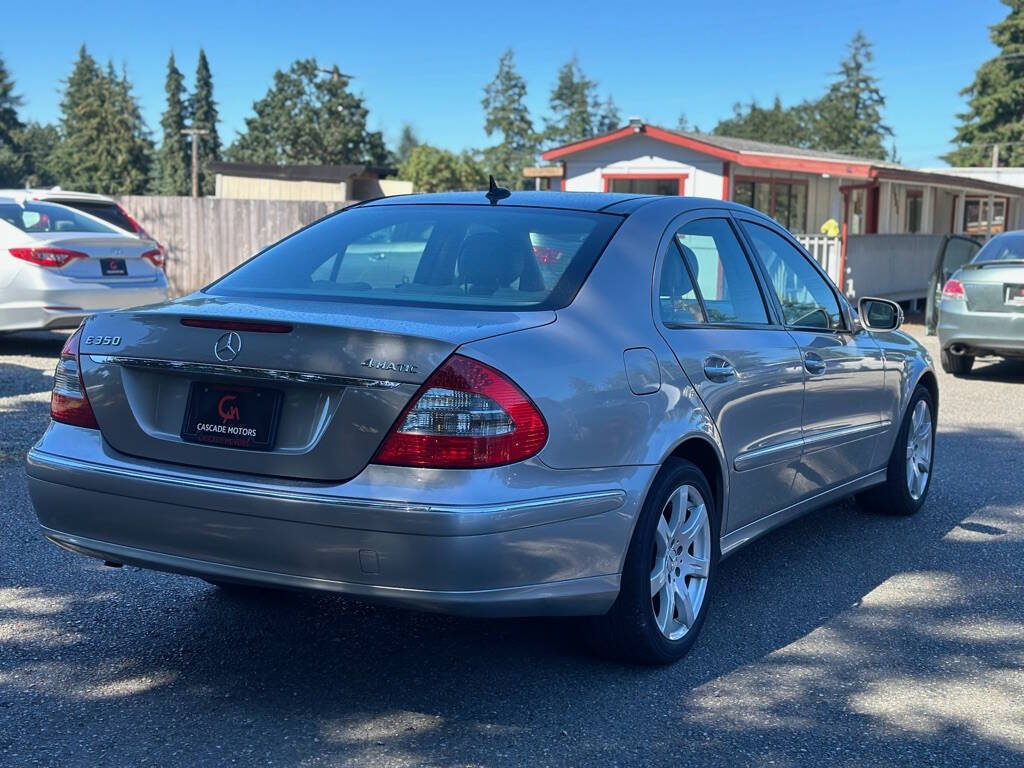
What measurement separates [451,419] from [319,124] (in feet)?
262

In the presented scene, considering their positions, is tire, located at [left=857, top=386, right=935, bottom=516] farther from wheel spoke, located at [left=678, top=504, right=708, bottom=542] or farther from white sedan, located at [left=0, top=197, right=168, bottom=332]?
white sedan, located at [left=0, top=197, right=168, bottom=332]

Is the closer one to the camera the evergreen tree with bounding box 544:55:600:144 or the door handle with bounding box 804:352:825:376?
the door handle with bounding box 804:352:825:376

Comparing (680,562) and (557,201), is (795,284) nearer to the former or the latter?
(557,201)

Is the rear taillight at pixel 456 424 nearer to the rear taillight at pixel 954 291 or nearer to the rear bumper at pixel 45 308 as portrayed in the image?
the rear bumper at pixel 45 308

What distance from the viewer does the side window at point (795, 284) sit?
17.1 ft

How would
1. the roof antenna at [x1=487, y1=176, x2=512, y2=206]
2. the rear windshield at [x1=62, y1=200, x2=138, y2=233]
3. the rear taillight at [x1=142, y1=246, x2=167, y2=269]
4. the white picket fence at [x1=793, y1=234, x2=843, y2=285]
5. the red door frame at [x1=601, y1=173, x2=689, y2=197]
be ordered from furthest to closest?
1. the red door frame at [x1=601, y1=173, x2=689, y2=197]
2. the white picket fence at [x1=793, y1=234, x2=843, y2=285]
3. the rear windshield at [x1=62, y1=200, x2=138, y2=233]
4. the rear taillight at [x1=142, y1=246, x2=167, y2=269]
5. the roof antenna at [x1=487, y1=176, x2=512, y2=206]

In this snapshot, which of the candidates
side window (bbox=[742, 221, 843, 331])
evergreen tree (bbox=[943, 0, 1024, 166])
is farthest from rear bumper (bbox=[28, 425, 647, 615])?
evergreen tree (bbox=[943, 0, 1024, 166])

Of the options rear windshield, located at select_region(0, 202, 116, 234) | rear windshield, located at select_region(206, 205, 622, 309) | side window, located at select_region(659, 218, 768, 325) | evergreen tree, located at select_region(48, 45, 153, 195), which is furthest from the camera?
evergreen tree, located at select_region(48, 45, 153, 195)

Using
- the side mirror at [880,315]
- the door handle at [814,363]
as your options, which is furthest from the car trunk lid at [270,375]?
the side mirror at [880,315]

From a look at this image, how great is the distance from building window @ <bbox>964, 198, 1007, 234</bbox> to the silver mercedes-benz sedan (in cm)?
3504

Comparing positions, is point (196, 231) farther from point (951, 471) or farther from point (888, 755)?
point (888, 755)

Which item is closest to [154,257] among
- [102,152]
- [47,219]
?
[47,219]

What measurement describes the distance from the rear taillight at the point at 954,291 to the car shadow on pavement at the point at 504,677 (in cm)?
738

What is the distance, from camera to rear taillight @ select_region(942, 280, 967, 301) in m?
12.2
